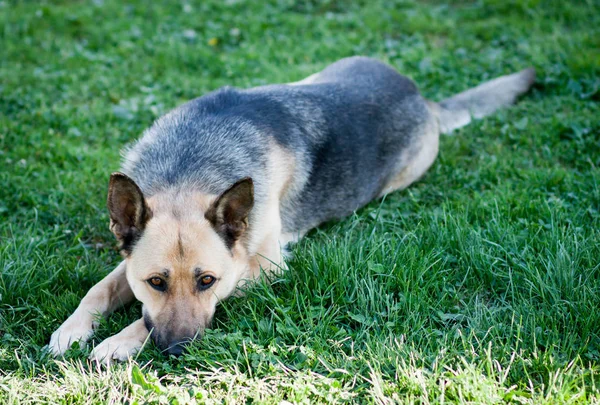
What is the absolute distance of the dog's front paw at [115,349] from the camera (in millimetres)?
3445

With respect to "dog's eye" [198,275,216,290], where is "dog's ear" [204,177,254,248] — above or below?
above

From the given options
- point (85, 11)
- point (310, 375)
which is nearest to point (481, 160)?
point (310, 375)

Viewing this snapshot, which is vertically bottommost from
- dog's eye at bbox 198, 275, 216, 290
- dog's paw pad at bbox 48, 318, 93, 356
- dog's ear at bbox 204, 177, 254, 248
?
dog's paw pad at bbox 48, 318, 93, 356

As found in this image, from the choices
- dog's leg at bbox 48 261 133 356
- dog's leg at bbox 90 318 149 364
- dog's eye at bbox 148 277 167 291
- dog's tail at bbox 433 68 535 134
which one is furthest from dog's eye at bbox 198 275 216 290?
dog's tail at bbox 433 68 535 134

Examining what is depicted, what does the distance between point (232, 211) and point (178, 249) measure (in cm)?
42

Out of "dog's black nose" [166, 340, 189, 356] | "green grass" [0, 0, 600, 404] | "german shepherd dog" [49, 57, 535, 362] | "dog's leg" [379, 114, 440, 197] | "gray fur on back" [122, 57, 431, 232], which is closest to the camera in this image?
"green grass" [0, 0, 600, 404]

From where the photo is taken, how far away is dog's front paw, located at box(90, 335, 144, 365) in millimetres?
3445

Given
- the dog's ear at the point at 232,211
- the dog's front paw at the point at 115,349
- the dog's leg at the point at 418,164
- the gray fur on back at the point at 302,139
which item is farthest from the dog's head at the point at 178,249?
the dog's leg at the point at 418,164

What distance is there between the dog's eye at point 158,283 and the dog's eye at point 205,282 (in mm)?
203

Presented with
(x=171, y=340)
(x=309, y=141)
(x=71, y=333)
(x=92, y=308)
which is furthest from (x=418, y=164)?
(x=71, y=333)

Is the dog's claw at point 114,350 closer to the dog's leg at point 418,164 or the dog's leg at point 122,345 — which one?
the dog's leg at point 122,345

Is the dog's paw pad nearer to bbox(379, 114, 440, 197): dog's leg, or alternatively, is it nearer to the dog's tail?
bbox(379, 114, 440, 197): dog's leg

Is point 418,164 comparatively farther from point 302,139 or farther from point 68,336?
point 68,336

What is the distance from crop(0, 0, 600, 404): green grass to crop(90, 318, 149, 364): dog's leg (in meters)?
0.10
